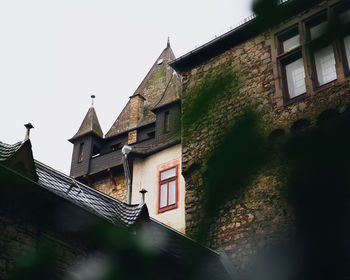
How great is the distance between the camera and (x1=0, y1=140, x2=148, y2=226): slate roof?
6.70 metres

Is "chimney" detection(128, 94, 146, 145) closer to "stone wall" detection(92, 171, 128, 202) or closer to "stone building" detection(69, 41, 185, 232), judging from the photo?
"stone building" detection(69, 41, 185, 232)

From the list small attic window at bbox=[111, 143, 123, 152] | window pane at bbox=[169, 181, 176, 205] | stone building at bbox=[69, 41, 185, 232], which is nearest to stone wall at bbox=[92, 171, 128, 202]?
stone building at bbox=[69, 41, 185, 232]

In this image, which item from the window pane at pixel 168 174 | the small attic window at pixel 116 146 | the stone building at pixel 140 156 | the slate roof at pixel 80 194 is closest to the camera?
the slate roof at pixel 80 194

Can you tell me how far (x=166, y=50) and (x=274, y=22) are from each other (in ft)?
92.7

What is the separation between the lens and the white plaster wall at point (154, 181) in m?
12.7

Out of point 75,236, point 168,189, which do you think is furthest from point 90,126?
point 75,236

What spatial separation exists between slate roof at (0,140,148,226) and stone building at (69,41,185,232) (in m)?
1.96

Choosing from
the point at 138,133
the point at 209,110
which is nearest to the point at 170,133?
the point at 209,110

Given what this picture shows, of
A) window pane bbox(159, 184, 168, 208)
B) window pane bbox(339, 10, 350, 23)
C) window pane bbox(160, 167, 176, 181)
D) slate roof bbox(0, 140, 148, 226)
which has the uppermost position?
window pane bbox(160, 167, 176, 181)

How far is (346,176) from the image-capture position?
0.92 meters

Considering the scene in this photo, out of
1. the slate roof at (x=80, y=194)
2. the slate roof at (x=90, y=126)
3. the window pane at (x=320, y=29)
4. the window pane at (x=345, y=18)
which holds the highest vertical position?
the slate roof at (x=90, y=126)

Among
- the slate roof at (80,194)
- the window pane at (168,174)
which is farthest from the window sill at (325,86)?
the window pane at (168,174)

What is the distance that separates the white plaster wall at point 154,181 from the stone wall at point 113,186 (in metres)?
4.60

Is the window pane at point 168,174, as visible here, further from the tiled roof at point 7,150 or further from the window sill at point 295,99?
the tiled roof at point 7,150
